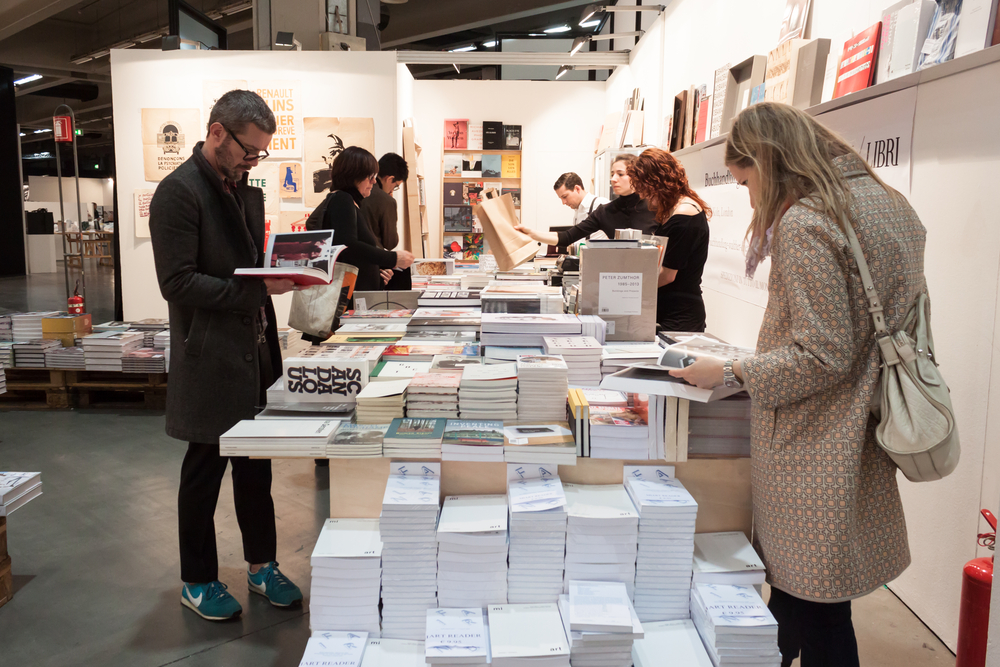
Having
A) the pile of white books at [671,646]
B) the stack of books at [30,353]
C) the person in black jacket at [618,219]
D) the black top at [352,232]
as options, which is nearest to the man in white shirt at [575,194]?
the person in black jacket at [618,219]

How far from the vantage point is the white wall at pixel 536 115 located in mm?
9109

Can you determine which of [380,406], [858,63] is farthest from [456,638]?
[858,63]

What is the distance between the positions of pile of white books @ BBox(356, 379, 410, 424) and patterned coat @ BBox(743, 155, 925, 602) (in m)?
0.88

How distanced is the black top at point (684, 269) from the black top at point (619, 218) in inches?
32.5

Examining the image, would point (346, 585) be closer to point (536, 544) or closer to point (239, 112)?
point (536, 544)

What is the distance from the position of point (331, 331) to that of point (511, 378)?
1.30 metres

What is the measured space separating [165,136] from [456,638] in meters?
6.33

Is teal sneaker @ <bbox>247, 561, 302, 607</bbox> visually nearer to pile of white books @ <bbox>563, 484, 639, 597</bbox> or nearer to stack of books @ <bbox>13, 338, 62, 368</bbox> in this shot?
pile of white books @ <bbox>563, 484, 639, 597</bbox>

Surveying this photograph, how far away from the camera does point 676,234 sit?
3.07 meters

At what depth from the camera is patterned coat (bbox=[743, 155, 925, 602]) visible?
1.34 m

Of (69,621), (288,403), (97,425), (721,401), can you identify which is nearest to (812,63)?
(721,401)

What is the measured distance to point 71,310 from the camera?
553 cm

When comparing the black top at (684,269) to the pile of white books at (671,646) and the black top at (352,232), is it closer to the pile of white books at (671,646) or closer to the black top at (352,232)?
the black top at (352,232)

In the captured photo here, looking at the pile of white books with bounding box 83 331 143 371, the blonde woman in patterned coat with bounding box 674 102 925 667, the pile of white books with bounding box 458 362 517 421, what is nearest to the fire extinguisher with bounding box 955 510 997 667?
the blonde woman in patterned coat with bounding box 674 102 925 667
